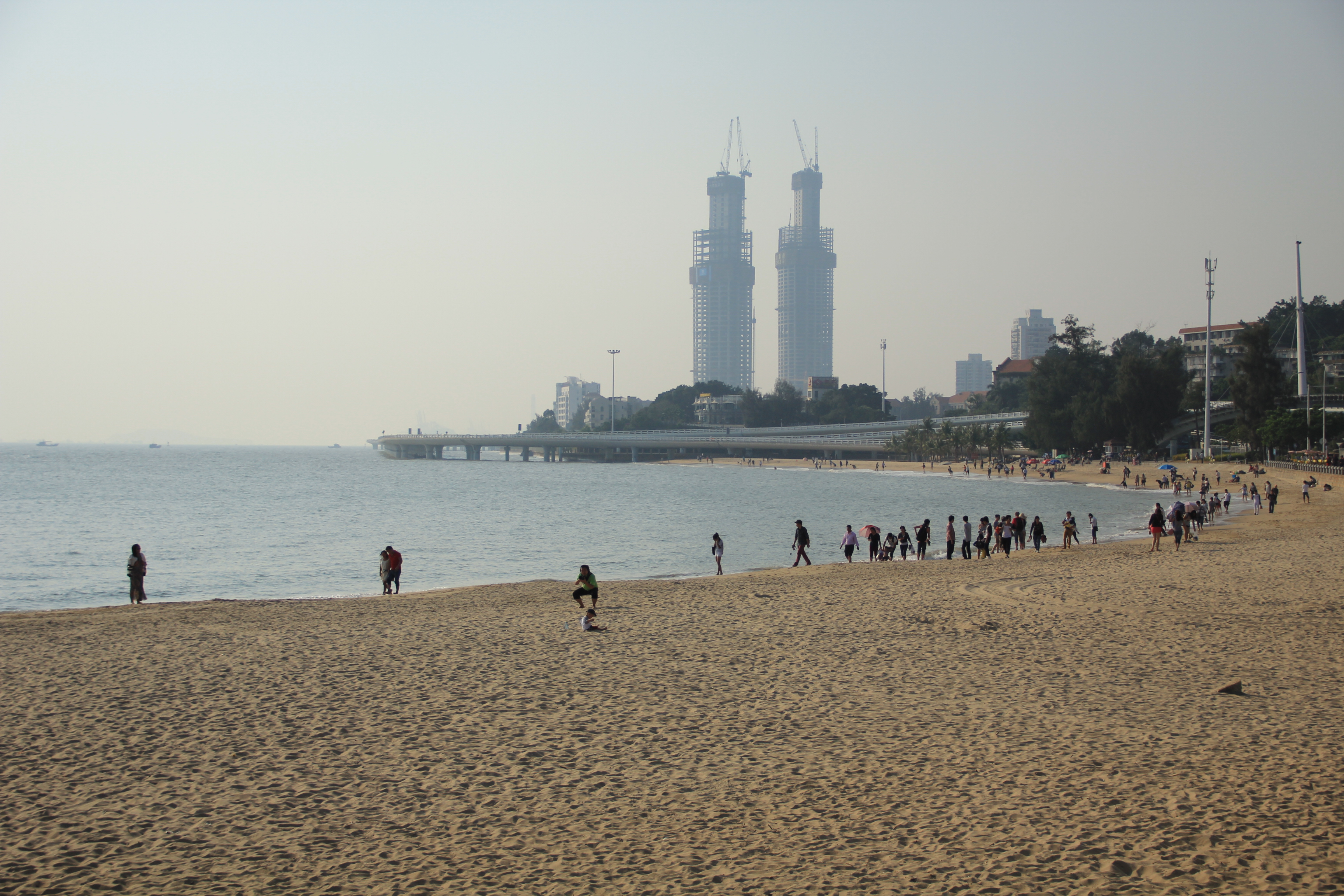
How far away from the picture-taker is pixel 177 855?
19.4 feet

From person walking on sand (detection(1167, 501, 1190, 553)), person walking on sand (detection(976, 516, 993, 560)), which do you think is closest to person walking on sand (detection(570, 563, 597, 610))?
person walking on sand (detection(976, 516, 993, 560))

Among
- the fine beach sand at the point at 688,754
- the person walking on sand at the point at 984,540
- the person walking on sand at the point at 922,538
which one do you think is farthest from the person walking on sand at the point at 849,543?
the fine beach sand at the point at 688,754

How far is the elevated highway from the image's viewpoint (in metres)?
128

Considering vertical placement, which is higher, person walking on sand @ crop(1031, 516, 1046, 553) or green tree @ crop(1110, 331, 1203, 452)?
green tree @ crop(1110, 331, 1203, 452)

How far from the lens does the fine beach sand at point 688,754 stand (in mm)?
5723

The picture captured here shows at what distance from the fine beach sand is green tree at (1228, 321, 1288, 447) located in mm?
64791

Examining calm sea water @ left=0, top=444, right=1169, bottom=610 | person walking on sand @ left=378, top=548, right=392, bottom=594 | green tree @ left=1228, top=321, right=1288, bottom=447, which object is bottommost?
calm sea water @ left=0, top=444, right=1169, bottom=610

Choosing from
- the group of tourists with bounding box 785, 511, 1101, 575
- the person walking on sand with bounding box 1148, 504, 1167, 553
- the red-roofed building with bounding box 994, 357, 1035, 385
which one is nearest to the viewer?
the group of tourists with bounding box 785, 511, 1101, 575

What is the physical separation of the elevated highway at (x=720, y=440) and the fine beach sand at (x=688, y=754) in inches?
4196

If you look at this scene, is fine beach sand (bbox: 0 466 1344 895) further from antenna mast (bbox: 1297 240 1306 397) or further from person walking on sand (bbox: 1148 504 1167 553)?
antenna mast (bbox: 1297 240 1306 397)

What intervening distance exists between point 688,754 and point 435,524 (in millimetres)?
37070

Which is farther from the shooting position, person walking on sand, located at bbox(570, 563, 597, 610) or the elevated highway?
the elevated highway

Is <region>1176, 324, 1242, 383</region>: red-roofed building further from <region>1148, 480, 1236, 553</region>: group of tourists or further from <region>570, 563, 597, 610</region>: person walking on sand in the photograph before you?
<region>570, 563, 597, 610</region>: person walking on sand

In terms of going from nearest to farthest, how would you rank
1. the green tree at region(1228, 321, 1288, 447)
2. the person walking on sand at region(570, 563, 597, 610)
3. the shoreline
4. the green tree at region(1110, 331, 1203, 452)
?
1. the person walking on sand at region(570, 563, 597, 610)
2. the shoreline
3. the green tree at region(1228, 321, 1288, 447)
4. the green tree at region(1110, 331, 1203, 452)
